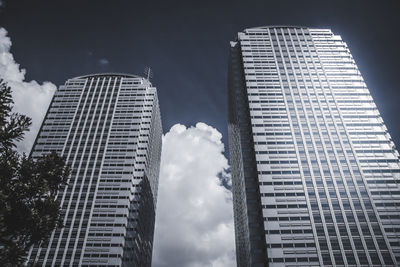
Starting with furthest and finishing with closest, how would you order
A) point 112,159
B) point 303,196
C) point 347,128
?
1. point 112,159
2. point 347,128
3. point 303,196

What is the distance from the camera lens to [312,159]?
73.7 meters

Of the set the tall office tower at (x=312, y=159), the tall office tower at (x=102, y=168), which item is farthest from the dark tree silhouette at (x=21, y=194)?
the tall office tower at (x=102, y=168)

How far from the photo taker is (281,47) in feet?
337

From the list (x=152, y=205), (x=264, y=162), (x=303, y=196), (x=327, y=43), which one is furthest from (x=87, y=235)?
(x=327, y=43)

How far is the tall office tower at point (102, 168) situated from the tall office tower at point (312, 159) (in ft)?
113

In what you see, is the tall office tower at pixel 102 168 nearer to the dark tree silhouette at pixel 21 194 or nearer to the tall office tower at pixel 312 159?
the tall office tower at pixel 312 159

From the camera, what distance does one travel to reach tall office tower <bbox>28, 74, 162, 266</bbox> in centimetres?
7056

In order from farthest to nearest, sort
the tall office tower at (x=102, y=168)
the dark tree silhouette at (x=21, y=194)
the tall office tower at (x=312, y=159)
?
1. the tall office tower at (x=102, y=168)
2. the tall office tower at (x=312, y=159)
3. the dark tree silhouette at (x=21, y=194)

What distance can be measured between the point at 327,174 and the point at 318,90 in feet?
107

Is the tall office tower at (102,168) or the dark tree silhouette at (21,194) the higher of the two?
the tall office tower at (102,168)

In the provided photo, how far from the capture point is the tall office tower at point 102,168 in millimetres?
70562

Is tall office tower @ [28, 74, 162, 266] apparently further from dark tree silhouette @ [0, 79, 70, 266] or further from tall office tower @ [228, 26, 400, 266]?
dark tree silhouette @ [0, 79, 70, 266]

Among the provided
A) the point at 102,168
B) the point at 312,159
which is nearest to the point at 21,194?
the point at 312,159

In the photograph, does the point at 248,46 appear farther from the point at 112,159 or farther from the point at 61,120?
the point at 61,120
